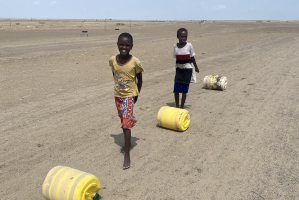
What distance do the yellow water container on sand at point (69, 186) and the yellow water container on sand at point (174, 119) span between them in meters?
2.47

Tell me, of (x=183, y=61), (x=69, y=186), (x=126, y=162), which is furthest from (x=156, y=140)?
(x=69, y=186)

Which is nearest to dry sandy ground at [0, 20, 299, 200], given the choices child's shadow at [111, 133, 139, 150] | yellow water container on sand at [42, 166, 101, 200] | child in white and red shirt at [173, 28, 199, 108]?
child's shadow at [111, 133, 139, 150]

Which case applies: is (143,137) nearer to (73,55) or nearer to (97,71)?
(97,71)

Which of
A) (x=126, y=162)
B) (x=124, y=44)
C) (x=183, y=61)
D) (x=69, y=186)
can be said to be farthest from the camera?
(x=183, y=61)

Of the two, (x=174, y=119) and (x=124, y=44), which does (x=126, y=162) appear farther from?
(x=124, y=44)

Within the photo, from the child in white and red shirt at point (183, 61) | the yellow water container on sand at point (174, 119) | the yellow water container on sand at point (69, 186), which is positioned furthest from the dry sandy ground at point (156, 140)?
the child in white and red shirt at point (183, 61)

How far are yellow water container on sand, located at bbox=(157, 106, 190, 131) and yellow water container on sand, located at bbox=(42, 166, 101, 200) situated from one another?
2470 millimetres

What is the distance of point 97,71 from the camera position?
460 inches

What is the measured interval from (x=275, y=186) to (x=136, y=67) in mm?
2522

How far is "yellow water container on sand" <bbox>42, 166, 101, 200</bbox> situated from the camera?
124 inches

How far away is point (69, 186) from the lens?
3.19 metres

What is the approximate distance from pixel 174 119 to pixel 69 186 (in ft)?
9.13

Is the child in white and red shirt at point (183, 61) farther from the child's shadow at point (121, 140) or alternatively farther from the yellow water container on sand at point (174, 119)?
the child's shadow at point (121, 140)

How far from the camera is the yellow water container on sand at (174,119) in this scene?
18.0ft
